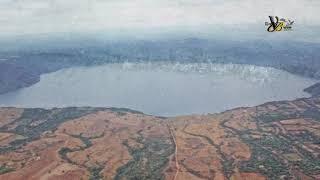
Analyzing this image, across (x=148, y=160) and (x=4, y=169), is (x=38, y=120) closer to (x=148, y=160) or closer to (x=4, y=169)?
(x=4, y=169)

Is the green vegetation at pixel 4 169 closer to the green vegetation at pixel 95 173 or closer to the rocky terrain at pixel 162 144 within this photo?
the rocky terrain at pixel 162 144

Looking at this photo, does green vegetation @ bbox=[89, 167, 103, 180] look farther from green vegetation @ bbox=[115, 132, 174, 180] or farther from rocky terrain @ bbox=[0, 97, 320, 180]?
green vegetation @ bbox=[115, 132, 174, 180]

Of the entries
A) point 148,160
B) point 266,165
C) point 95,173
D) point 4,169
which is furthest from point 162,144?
point 4,169

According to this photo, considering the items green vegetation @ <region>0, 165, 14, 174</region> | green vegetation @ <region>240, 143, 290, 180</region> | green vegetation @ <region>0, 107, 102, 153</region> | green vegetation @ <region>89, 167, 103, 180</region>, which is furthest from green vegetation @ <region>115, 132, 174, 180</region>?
green vegetation @ <region>0, 107, 102, 153</region>

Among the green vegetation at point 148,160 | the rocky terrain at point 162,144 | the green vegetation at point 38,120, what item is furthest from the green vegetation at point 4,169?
the green vegetation at point 148,160

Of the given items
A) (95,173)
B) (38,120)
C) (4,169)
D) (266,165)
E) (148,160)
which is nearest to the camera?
(95,173)

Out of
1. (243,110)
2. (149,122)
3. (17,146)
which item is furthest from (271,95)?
(17,146)

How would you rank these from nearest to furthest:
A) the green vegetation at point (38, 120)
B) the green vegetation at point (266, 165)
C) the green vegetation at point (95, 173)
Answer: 1. the green vegetation at point (266, 165)
2. the green vegetation at point (95, 173)
3. the green vegetation at point (38, 120)

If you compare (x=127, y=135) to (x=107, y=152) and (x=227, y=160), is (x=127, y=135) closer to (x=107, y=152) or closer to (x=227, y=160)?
(x=107, y=152)

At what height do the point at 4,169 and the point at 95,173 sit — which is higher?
the point at 95,173
